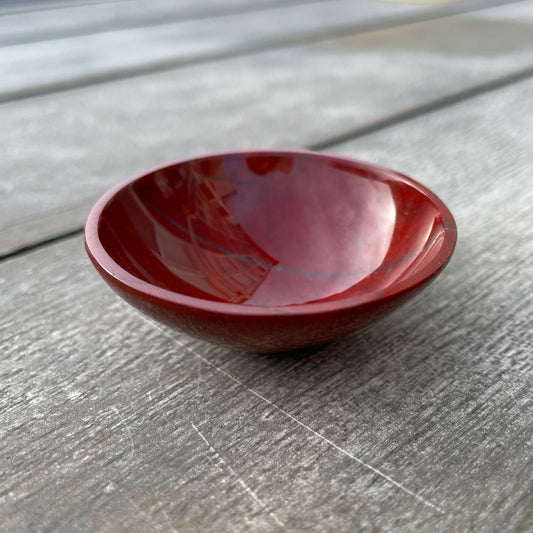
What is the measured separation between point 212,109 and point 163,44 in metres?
0.48

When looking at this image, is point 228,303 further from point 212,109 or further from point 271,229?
point 212,109

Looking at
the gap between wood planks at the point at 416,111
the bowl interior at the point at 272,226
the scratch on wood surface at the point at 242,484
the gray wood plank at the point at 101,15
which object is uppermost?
the gray wood plank at the point at 101,15

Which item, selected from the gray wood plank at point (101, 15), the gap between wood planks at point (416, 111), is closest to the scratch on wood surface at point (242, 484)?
the gap between wood planks at point (416, 111)

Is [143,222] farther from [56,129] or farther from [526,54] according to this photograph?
[526,54]

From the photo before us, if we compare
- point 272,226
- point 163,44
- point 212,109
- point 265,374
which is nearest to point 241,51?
point 163,44

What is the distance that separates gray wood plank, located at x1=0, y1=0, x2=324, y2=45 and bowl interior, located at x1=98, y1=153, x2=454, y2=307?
1.06 metres

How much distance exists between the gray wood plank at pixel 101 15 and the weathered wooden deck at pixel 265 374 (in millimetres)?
574

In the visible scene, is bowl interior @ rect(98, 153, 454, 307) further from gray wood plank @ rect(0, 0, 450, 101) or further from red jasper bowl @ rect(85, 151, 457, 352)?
gray wood plank @ rect(0, 0, 450, 101)

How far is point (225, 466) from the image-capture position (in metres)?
0.34

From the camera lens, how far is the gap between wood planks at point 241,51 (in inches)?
42.1

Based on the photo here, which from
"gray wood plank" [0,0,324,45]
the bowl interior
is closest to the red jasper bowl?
the bowl interior

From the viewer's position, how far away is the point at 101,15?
1689 mm

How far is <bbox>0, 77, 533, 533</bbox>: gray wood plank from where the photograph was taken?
1.04 ft

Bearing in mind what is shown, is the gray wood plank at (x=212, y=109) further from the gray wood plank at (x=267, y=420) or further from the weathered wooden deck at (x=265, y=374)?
the gray wood plank at (x=267, y=420)
